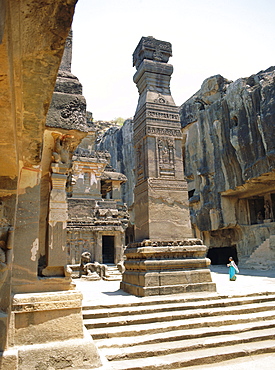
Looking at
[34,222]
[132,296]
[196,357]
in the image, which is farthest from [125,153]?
[196,357]

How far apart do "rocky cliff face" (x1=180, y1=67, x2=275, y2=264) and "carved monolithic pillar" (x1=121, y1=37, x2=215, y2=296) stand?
37.4ft

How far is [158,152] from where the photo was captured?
292 inches

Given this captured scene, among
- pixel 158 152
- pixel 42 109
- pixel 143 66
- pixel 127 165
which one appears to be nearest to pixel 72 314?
pixel 42 109

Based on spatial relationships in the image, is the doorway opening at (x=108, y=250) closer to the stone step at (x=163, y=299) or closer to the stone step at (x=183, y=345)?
the stone step at (x=163, y=299)

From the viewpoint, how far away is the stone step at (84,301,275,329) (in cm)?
463

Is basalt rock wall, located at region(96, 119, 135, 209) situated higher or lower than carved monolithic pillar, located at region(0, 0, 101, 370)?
higher

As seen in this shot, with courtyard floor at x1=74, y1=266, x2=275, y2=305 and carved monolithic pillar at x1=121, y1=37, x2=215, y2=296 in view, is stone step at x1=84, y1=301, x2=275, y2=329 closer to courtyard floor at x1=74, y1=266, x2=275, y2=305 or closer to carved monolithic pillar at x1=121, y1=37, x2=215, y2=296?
courtyard floor at x1=74, y1=266, x2=275, y2=305

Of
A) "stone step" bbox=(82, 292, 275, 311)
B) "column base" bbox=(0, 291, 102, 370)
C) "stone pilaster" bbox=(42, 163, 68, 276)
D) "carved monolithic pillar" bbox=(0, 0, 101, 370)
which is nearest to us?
"carved monolithic pillar" bbox=(0, 0, 101, 370)

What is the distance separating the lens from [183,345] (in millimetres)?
4055

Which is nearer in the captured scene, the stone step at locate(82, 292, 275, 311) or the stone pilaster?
the stone pilaster

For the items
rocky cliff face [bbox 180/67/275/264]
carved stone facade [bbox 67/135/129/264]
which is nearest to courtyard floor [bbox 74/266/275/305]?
carved stone facade [bbox 67/135/129/264]

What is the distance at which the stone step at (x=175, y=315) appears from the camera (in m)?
4.63

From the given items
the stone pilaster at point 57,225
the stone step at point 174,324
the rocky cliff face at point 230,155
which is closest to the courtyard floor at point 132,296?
the stone step at point 174,324

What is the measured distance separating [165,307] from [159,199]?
8.45ft
